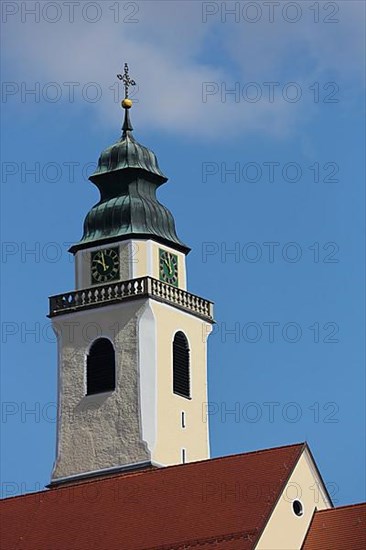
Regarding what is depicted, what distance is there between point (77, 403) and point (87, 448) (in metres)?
1.71

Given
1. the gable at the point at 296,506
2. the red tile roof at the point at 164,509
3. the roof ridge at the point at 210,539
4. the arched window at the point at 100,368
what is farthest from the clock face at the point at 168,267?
the roof ridge at the point at 210,539

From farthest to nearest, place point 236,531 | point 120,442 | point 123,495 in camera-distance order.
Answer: point 120,442, point 123,495, point 236,531

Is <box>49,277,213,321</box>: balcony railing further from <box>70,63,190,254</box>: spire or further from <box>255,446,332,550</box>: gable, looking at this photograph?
<box>255,446,332,550</box>: gable

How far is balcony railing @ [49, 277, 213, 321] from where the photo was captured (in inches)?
3231

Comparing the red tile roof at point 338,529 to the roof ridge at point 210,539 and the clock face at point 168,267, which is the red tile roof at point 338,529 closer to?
the roof ridge at point 210,539

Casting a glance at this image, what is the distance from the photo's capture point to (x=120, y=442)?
80750mm

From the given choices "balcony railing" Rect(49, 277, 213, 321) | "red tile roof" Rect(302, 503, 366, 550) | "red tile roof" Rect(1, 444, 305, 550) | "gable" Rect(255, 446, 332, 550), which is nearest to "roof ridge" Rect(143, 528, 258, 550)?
"red tile roof" Rect(1, 444, 305, 550)

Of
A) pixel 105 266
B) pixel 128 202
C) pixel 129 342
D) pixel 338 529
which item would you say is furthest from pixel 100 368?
pixel 338 529

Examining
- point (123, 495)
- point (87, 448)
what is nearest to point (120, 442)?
point (87, 448)

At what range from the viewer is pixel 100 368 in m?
82.3

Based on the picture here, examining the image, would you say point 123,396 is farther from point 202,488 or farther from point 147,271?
point 202,488

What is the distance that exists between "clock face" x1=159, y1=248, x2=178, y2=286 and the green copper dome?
42cm

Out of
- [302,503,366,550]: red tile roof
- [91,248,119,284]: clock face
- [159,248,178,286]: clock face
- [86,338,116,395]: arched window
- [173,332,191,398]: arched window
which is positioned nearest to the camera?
[302,503,366,550]: red tile roof

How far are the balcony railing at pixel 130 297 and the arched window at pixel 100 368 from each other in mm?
1452
